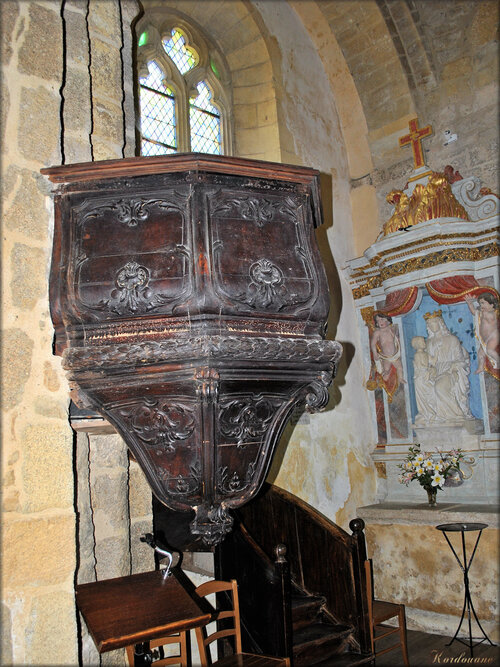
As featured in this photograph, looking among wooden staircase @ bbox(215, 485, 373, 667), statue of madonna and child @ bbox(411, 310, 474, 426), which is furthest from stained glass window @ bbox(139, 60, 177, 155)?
wooden staircase @ bbox(215, 485, 373, 667)

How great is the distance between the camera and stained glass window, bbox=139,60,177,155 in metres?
5.41

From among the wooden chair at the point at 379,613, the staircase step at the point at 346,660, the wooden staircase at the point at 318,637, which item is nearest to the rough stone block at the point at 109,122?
the wooden chair at the point at 379,613

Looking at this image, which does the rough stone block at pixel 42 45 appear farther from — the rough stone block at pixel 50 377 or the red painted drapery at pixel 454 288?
the red painted drapery at pixel 454 288

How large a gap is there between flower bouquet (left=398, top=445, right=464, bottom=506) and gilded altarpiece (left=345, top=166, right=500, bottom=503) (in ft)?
0.39

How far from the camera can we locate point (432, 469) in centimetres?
498

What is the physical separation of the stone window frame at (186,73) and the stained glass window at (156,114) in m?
0.05

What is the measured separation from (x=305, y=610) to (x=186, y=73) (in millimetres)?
4882

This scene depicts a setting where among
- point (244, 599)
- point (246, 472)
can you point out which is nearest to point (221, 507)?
point (246, 472)

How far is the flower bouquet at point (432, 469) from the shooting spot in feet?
16.3

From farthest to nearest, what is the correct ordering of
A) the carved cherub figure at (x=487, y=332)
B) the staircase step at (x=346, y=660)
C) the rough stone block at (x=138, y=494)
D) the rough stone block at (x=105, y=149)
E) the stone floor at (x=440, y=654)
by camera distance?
the carved cherub figure at (x=487, y=332)
the stone floor at (x=440, y=654)
the staircase step at (x=346, y=660)
the rough stone block at (x=138, y=494)
the rough stone block at (x=105, y=149)

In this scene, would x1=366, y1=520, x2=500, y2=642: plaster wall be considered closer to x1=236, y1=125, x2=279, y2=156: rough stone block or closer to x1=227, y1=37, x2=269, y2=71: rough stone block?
x1=236, y1=125, x2=279, y2=156: rough stone block

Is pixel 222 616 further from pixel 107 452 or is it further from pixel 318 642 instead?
pixel 107 452

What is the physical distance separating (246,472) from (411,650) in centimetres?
329

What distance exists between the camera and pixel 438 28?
6.15 metres
